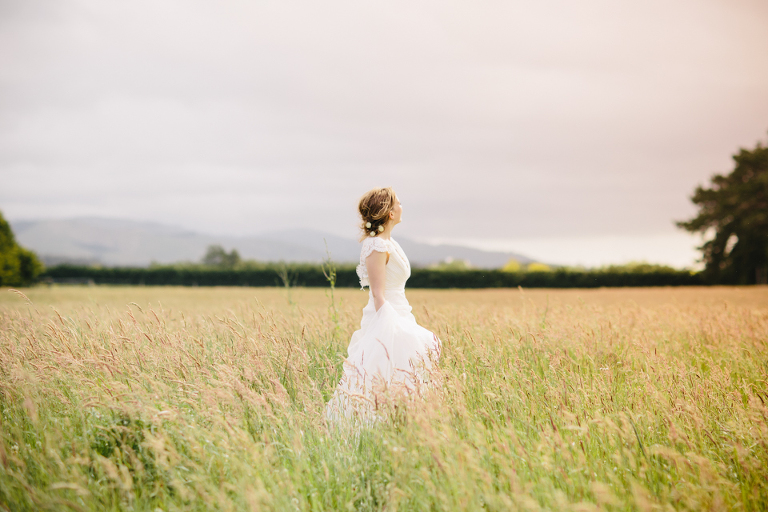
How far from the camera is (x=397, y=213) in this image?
5023 millimetres

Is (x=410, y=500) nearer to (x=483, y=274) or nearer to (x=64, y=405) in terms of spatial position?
(x=64, y=405)

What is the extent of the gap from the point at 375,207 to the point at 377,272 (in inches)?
29.2

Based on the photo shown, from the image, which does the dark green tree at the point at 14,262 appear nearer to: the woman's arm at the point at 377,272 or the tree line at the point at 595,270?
the tree line at the point at 595,270

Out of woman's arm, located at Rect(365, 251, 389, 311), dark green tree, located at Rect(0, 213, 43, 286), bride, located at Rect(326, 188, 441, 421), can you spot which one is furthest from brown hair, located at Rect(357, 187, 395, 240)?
dark green tree, located at Rect(0, 213, 43, 286)

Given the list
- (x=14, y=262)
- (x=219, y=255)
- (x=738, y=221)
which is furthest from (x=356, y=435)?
(x=219, y=255)

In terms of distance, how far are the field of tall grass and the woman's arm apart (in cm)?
93

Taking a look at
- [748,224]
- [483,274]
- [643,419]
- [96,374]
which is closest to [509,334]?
[643,419]

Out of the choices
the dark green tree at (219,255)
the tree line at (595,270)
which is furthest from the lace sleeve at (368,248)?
the dark green tree at (219,255)

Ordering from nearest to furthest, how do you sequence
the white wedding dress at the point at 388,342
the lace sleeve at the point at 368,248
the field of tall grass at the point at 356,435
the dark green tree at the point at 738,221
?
the field of tall grass at the point at 356,435 → the white wedding dress at the point at 388,342 → the lace sleeve at the point at 368,248 → the dark green tree at the point at 738,221

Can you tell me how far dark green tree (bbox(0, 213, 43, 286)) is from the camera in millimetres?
34375

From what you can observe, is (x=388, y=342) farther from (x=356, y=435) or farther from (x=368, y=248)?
(x=356, y=435)

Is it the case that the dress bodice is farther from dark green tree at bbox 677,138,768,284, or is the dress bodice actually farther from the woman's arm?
dark green tree at bbox 677,138,768,284

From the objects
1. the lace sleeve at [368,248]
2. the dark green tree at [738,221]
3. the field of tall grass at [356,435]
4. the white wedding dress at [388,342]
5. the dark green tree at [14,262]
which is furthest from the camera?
the dark green tree at [738,221]

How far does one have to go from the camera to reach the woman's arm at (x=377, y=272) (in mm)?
4703
